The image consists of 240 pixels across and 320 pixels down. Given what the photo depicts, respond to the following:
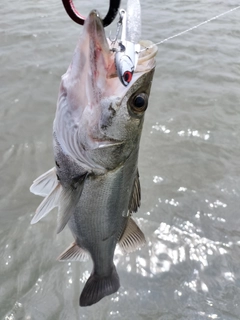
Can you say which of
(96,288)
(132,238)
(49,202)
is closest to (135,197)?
(132,238)

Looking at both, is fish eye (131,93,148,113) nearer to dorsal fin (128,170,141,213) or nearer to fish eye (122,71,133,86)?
fish eye (122,71,133,86)

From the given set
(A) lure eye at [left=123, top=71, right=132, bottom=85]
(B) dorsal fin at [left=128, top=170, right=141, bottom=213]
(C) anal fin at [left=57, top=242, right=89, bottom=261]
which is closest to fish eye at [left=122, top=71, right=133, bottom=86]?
(A) lure eye at [left=123, top=71, right=132, bottom=85]

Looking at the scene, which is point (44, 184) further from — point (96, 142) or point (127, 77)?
point (127, 77)

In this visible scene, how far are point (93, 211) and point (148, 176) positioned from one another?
2.12 metres

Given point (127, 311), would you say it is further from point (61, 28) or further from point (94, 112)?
point (61, 28)

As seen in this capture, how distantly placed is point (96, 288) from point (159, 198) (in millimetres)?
1581

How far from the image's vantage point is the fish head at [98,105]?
52.1 inches

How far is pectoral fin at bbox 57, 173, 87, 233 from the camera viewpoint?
1.59m

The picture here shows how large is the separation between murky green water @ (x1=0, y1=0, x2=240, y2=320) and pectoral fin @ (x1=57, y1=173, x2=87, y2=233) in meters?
1.39

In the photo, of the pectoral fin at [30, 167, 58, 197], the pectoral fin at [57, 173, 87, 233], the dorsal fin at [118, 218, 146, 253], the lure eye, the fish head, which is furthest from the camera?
the dorsal fin at [118, 218, 146, 253]

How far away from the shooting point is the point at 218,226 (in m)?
3.26

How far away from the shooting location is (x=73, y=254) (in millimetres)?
2102

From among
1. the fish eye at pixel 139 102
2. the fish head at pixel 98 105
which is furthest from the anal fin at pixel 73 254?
the fish eye at pixel 139 102

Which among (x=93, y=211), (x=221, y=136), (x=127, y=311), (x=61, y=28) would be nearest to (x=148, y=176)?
(x=221, y=136)
